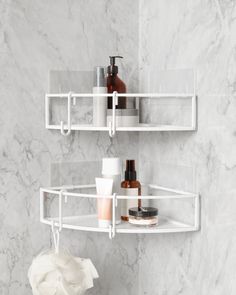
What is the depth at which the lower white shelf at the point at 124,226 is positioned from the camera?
146 centimetres

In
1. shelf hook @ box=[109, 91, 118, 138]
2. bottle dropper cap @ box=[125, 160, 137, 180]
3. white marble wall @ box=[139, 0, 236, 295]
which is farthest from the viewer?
bottle dropper cap @ box=[125, 160, 137, 180]

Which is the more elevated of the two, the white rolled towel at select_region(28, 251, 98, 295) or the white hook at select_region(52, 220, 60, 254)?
the white hook at select_region(52, 220, 60, 254)

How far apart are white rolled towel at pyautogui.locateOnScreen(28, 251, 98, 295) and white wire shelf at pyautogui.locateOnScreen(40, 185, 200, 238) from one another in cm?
9

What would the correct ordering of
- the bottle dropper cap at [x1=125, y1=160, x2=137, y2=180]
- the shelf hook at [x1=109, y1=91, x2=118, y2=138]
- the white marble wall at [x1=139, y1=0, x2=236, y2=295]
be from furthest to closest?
the bottle dropper cap at [x1=125, y1=160, x2=137, y2=180] < the shelf hook at [x1=109, y1=91, x2=118, y2=138] < the white marble wall at [x1=139, y1=0, x2=236, y2=295]

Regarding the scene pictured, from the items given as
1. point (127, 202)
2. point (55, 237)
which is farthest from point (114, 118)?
point (55, 237)

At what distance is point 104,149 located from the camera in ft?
5.55

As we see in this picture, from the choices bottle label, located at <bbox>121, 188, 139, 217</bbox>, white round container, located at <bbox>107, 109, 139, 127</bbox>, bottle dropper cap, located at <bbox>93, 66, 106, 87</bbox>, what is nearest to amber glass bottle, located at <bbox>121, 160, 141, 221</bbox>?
bottle label, located at <bbox>121, 188, 139, 217</bbox>

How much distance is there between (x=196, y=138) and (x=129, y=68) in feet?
1.18

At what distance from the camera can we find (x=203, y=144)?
1446 millimetres

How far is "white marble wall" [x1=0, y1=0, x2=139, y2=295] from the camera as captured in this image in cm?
155

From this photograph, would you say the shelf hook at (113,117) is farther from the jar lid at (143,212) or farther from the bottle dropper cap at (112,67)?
the jar lid at (143,212)

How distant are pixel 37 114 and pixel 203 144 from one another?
472 millimetres

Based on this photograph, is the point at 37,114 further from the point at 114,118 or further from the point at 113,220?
the point at 113,220

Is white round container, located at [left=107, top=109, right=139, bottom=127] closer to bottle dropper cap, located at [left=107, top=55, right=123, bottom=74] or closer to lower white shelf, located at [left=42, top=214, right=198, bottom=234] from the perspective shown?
bottle dropper cap, located at [left=107, top=55, right=123, bottom=74]
